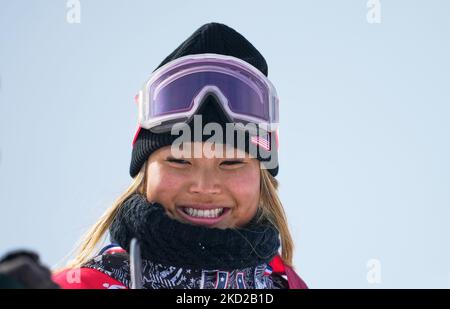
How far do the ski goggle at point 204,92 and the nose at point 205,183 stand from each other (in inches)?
16.9

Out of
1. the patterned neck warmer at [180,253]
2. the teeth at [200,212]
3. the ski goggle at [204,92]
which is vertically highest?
the ski goggle at [204,92]

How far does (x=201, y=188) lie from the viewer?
4500 millimetres

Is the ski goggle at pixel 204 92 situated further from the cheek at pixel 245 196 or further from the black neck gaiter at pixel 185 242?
the black neck gaiter at pixel 185 242

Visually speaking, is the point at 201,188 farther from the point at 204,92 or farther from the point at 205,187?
the point at 204,92

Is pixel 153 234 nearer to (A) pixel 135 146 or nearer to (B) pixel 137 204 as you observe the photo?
(B) pixel 137 204

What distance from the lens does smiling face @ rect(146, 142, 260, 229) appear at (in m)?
4.53

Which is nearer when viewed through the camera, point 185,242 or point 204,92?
point 185,242

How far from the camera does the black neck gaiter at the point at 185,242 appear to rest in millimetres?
4332

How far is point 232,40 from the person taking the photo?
541 cm

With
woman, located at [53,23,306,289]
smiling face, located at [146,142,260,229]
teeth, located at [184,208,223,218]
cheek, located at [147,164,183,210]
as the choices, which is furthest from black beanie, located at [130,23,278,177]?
teeth, located at [184,208,223,218]

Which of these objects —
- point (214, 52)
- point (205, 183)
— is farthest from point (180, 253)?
point (214, 52)

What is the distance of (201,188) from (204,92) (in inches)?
28.4

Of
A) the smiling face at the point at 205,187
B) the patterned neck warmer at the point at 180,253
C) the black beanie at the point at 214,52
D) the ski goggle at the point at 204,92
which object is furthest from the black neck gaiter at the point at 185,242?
the ski goggle at the point at 204,92
